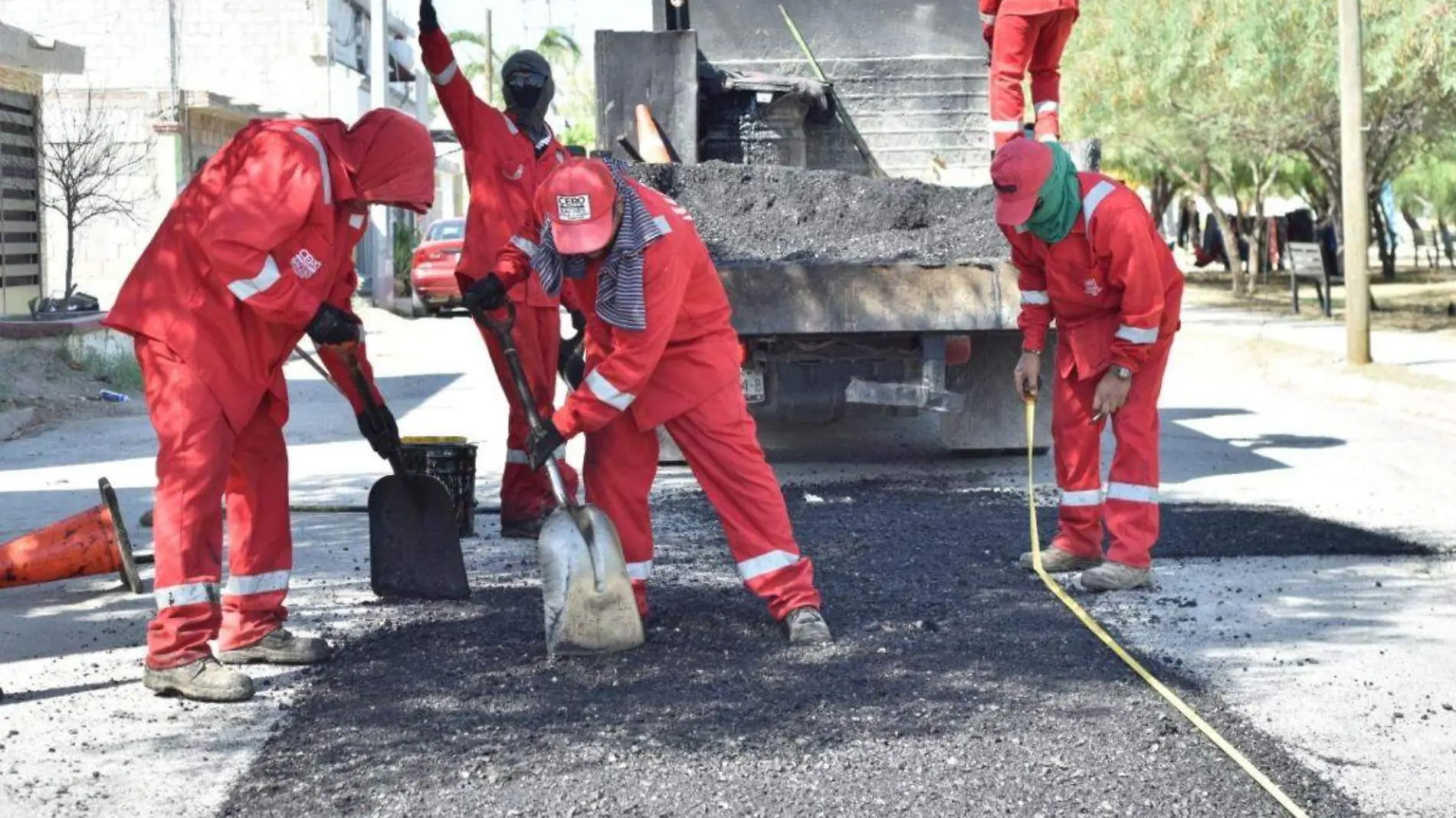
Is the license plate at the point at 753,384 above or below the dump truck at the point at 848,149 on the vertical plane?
below

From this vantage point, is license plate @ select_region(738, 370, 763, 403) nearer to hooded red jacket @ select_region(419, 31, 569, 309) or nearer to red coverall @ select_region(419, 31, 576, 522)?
red coverall @ select_region(419, 31, 576, 522)

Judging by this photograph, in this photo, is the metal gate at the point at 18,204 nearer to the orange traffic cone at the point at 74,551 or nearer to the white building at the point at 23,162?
the white building at the point at 23,162

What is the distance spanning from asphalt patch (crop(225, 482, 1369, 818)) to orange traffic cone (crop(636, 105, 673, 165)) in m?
3.63

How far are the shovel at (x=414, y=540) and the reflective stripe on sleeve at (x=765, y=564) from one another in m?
1.19

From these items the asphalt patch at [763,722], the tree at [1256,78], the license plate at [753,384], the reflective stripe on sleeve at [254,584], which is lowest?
the asphalt patch at [763,722]

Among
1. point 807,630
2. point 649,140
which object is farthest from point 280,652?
point 649,140

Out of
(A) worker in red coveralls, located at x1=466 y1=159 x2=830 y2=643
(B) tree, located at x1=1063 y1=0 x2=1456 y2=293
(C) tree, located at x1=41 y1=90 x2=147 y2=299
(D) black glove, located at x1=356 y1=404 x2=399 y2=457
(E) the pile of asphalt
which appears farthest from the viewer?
(C) tree, located at x1=41 y1=90 x2=147 y2=299

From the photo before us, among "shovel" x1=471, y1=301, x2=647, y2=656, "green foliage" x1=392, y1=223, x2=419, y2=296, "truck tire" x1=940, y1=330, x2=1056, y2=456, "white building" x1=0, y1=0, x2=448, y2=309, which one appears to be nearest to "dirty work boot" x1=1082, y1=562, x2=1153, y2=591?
"shovel" x1=471, y1=301, x2=647, y2=656

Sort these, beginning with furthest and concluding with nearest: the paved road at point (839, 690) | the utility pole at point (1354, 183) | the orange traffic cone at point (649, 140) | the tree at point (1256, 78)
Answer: the tree at point (1256, 78) < the utility pole at point (1354, 183) < the orange traffic cone at point (649, 140) < the paved road at point (839, 690)

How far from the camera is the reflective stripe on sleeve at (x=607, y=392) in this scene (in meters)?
5.42

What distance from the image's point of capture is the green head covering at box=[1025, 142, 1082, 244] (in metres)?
6.29

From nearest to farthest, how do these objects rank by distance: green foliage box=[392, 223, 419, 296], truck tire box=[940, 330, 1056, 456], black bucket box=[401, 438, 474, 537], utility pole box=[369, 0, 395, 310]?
black bucket box=[401, 438, 474, 537] → truck tire box=[940, 330, 1056, 456] → utility pole box=[369, 0, 395, 310] → green foliage box=[392, 223, 419, 296]

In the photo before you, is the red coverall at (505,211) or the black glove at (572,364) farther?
the black glove at (572,364)

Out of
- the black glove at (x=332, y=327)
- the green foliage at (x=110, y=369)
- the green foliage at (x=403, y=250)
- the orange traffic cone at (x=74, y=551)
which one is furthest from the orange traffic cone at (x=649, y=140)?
the green foliage at (x=403, y=250)
